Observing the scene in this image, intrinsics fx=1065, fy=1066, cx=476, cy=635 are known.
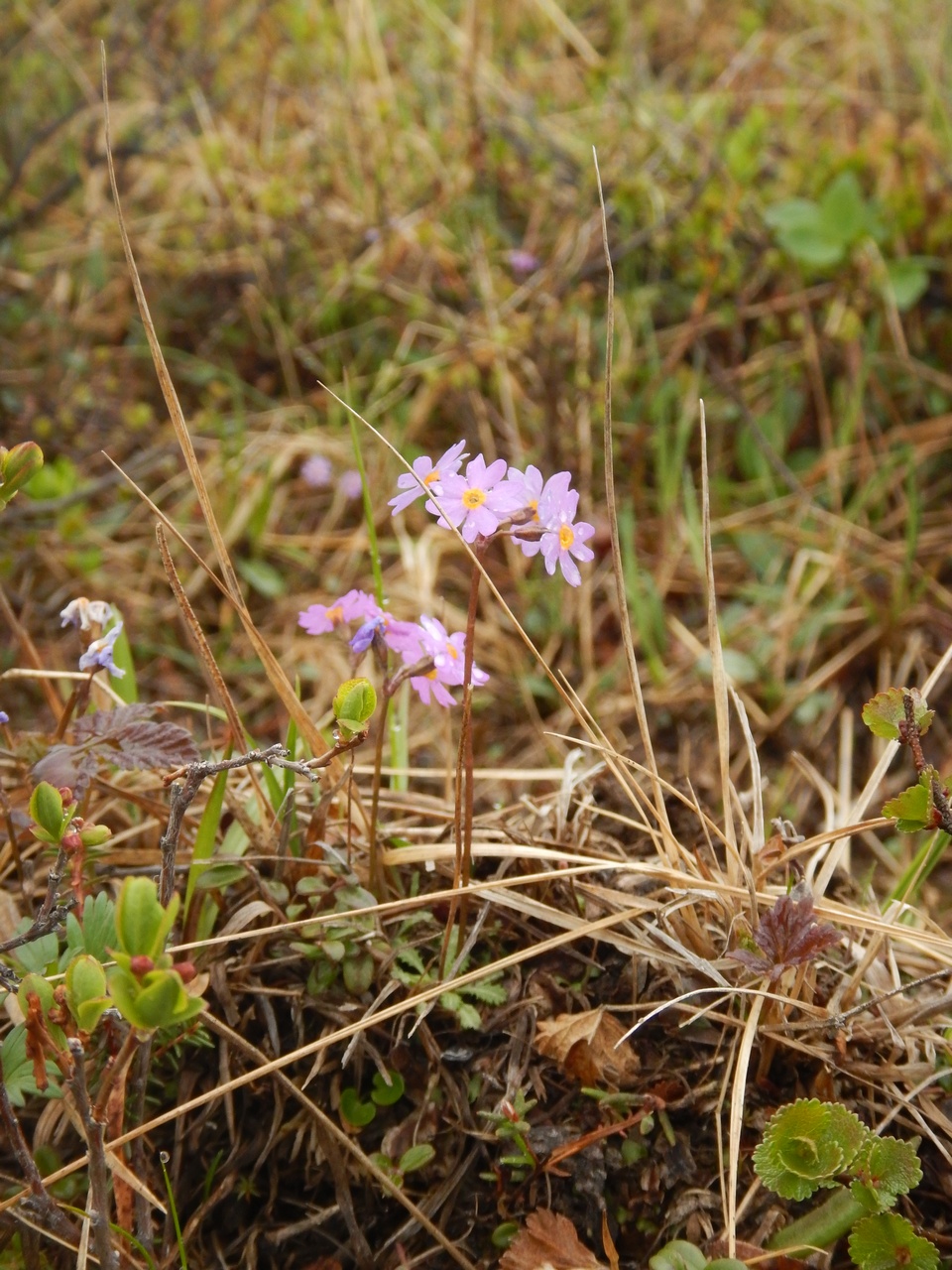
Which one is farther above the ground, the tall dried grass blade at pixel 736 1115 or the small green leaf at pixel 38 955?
the small green leaf at pixel 38 955

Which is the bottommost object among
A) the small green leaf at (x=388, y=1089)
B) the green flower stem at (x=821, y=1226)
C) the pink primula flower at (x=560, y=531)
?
the green flower stem at (x=821, y=1226)

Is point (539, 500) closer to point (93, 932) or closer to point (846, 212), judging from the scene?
point (93, 932)

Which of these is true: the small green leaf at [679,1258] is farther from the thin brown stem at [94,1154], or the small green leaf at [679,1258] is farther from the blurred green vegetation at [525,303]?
the blurred green vegetation at [525,303]

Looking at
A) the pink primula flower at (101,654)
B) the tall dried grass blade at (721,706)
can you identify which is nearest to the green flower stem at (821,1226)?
the tall dried grass blade at (721,706)

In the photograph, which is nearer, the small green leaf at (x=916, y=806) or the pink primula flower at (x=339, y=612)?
the small green leaf at (x=916, y=806)

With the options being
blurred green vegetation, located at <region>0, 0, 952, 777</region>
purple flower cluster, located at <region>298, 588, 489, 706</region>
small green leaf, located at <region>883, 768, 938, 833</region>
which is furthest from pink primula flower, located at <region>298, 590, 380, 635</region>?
blurred green vegetation, located at <region>0, 0, 952, 777</region>

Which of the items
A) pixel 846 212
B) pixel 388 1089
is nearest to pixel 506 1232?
pixel 388 1089
